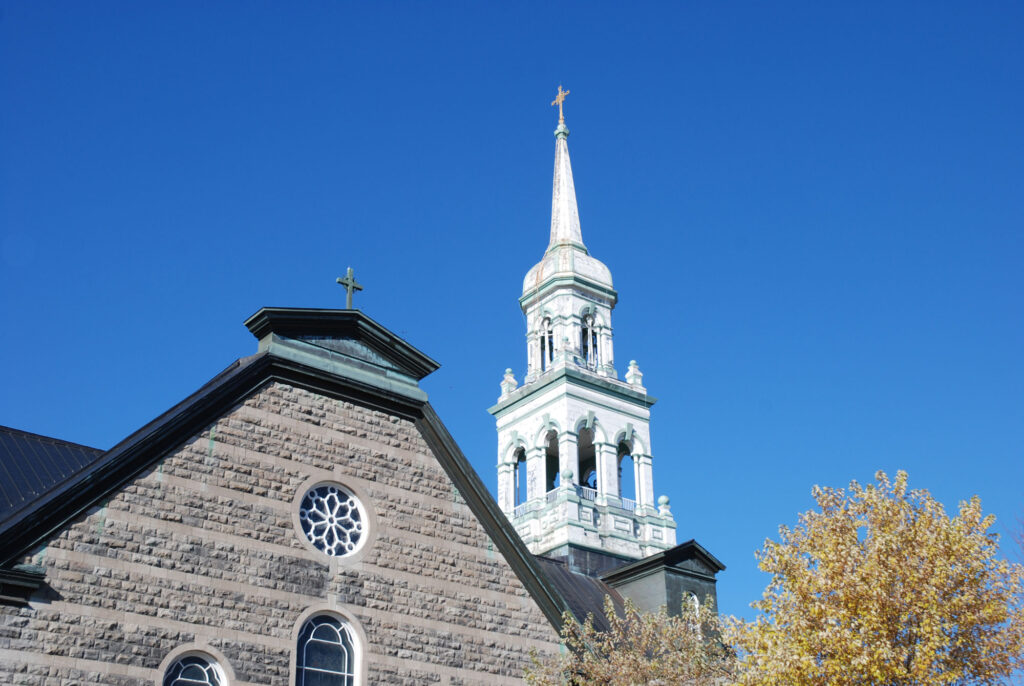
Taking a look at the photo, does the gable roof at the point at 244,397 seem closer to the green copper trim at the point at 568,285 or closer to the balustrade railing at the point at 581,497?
the balustrade railing at the point at 581,497

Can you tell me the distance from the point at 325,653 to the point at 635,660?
5.83m

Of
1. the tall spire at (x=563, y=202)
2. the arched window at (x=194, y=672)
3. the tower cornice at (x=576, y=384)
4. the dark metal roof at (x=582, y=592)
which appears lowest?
the arched window at (x=194, y=672)

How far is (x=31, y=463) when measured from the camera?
66.6 feet

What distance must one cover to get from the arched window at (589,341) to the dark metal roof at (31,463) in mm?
29162

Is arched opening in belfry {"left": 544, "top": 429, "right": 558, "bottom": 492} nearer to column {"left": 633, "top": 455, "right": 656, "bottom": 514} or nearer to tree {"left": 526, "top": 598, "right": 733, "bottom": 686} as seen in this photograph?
column {"left": 633, "top": 455, "right": 656, "bottom": 514}

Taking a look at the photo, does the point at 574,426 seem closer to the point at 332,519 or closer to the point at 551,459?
the point at 551,459

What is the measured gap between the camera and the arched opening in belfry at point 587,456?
4772cm

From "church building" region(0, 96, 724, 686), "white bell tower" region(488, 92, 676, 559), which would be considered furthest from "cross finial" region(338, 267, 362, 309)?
"white bell tower" region(488, 92, 676, 559)

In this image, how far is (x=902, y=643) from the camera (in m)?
18.8

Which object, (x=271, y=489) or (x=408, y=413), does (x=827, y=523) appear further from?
(x=271, y=489)

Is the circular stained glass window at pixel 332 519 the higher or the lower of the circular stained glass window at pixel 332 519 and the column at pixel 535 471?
the lower

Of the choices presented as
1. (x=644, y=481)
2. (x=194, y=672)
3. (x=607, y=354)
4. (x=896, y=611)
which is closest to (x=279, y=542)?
(x=194, y=672)

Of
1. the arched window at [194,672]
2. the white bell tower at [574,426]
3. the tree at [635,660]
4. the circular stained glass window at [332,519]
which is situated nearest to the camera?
the arched window at [194,672]

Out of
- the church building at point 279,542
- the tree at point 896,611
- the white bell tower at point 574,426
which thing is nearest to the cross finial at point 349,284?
the church building at point 279,542
